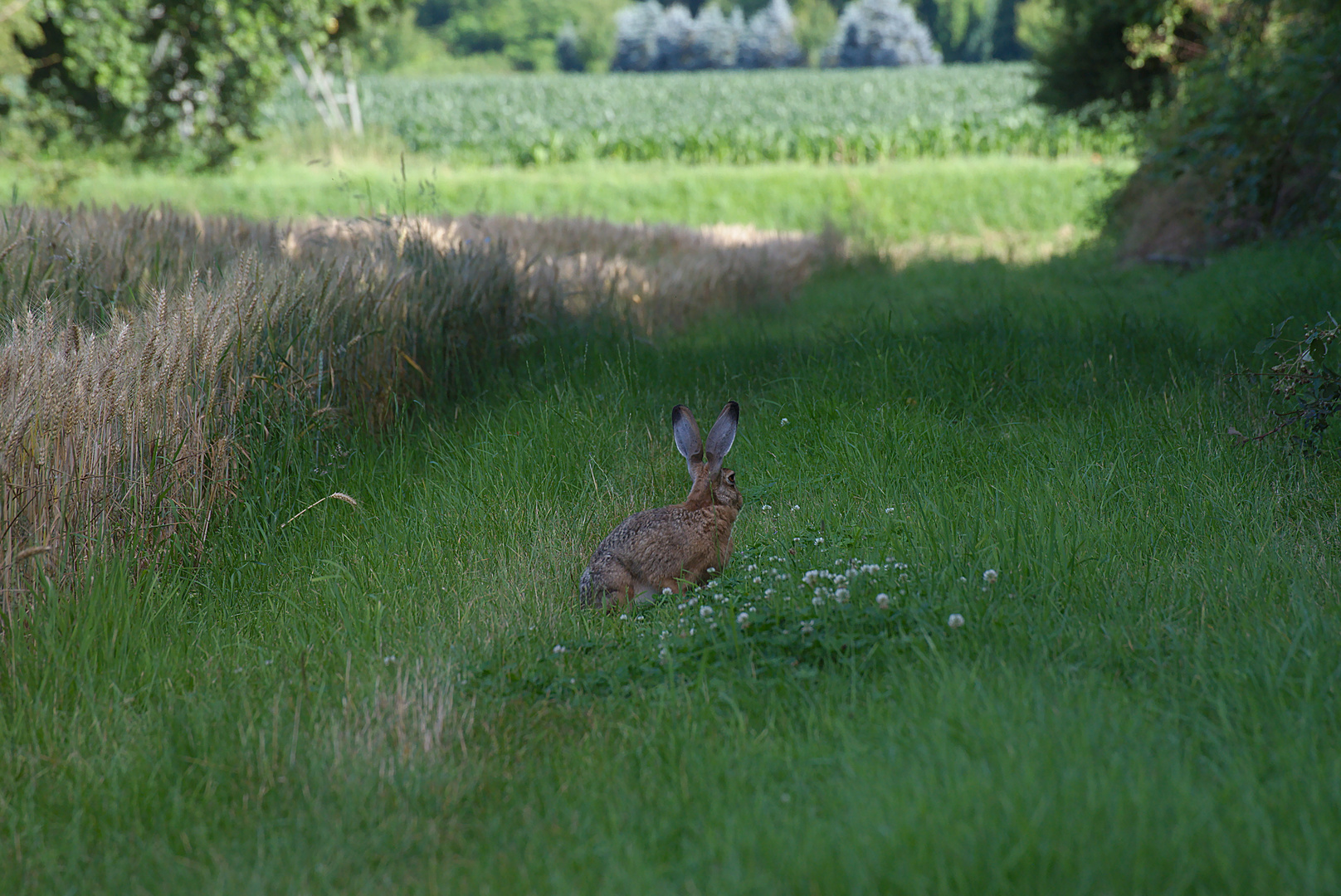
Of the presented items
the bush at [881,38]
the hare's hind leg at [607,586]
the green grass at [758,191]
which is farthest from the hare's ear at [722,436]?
the bush at [881,38]

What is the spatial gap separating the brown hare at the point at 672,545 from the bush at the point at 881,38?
94011mm

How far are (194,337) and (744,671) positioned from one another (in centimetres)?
301

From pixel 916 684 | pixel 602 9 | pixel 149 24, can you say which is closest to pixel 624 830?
pixel 916 684

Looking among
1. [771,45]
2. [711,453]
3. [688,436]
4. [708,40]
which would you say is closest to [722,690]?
[711,453]

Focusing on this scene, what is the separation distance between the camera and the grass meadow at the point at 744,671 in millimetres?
2377

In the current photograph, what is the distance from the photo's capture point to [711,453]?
4605mm

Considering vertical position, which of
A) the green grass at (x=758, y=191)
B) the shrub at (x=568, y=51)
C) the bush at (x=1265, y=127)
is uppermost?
the shrub at (x=568, y=51)

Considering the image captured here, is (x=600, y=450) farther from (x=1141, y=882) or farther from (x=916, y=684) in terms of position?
(x=1141, y=882)

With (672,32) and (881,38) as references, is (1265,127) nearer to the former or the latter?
(881,38)

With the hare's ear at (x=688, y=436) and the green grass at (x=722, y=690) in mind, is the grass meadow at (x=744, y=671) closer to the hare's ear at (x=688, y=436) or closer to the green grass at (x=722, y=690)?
the green grass at (x=722, y=690)

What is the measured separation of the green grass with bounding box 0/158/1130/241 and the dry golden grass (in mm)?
17448

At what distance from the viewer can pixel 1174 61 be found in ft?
54.6

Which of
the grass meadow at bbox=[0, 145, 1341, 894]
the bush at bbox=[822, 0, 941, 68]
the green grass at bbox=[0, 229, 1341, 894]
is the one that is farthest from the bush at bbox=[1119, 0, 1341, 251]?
the bush at bbox=[822, 0, 941, 68]

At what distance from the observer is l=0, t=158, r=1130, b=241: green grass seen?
26.3 m
